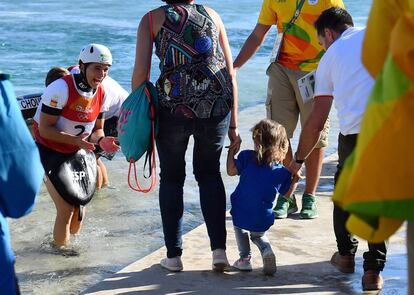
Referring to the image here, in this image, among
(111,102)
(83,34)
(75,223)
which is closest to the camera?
(75,223)

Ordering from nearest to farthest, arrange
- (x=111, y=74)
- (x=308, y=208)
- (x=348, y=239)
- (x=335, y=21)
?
(x=335, y=21) < (x=348, y=239) < (x=308, y=208) < (x=111, y=74)

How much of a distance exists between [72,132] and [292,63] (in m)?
1.63

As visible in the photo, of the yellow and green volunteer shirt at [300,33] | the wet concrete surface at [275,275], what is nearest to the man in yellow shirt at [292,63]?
the yellow and green volunteer shirt at [300,33]

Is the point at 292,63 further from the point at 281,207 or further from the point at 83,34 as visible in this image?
the point at 83,34

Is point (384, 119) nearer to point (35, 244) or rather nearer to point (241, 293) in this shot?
point (241, 293)

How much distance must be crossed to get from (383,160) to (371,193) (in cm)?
10

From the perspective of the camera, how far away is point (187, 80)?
5.54 metres

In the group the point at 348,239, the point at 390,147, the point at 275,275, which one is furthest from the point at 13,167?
the point at 348,239

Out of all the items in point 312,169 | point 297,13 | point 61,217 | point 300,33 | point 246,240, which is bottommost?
point 61,217

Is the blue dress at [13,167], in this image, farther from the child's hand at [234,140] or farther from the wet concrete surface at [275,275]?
the child's hand at [234,140]

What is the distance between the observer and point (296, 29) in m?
6.96

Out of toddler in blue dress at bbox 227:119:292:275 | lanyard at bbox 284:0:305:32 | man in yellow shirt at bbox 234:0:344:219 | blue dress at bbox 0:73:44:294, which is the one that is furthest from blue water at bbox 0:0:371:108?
blue dress at bbox 0:73:44:294

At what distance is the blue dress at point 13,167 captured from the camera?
3.55 m

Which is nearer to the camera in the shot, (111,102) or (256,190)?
(256,190)
